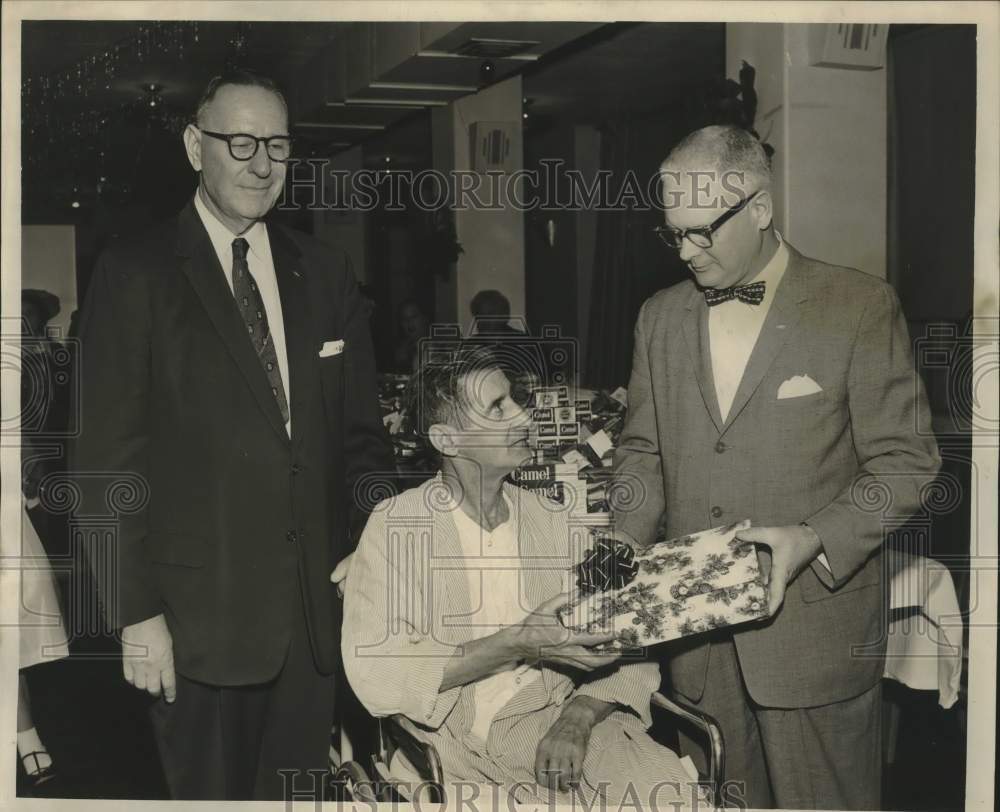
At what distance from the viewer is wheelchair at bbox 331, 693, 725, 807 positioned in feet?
7.67

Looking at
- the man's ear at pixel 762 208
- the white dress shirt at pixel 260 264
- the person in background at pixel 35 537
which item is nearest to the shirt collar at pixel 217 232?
the white dress shirt at pixel 260 264

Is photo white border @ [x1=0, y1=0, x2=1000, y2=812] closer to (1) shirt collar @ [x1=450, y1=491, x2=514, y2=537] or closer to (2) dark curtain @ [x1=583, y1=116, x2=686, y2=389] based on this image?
(2) dark curtain @ [x1=583, y1=116, x2=686, y2=389]

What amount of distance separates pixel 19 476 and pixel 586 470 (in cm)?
154

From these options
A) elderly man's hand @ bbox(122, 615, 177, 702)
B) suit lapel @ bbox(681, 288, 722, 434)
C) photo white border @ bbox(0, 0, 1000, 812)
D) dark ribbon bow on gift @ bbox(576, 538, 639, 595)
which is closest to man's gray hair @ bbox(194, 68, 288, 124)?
photo white border @ bbox(0, 0, 1000, 812)

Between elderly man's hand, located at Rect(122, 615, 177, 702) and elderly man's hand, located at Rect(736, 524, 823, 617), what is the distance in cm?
142

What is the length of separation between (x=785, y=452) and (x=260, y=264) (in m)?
1.41

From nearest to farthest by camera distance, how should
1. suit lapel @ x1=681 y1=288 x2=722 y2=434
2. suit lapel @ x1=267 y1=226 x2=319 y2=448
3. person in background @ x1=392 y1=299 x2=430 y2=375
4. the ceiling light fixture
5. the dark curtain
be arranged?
suit lapel @ x1=681 y1=288 x2=722 y2=434, suit lapel @ x1=267 y1=226 x2=319 y2=448, the ceiling light fixture, the dark curtain, person in background @ x1=392 y1=299 x2=430 y2=375

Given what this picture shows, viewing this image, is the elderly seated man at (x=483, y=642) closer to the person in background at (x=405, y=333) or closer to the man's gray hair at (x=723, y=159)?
the man's gray hair at (x=723, y=159)

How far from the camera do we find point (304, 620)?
8.73ft

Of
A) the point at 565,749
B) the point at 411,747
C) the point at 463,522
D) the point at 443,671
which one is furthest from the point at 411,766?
the point at 463,522

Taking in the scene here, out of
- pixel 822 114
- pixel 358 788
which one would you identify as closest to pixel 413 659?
pixel 358 788

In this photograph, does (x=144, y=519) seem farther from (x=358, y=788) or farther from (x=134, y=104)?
(x=134, y=104)

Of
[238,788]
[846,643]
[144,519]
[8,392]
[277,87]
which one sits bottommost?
[238,788]

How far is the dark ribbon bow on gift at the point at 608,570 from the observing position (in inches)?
95.4
